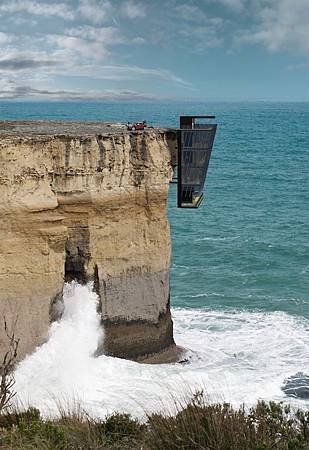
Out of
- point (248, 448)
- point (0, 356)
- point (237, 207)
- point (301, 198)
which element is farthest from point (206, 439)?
point (301, 198)

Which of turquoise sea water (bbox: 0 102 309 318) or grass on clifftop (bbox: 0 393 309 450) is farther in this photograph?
turquoise sea water (bbox: 0 102 309 318)

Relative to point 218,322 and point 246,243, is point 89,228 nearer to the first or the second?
point 218,322

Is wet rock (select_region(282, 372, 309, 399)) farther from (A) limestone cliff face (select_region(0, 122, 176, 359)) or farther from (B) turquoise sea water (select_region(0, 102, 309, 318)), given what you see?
(B) turquoise sea water (select_region(0, 102, 309, 318))

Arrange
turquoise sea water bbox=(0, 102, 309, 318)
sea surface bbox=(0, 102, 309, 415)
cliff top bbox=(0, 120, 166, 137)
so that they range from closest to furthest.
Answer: sea surface bbox=(0, 102, 309, 415), cliff top bbox=(0, 120, 166, 137), turquoise sea water bbox=(0, 102, 309, 318)

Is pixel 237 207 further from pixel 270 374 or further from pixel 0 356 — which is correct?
pixel 0 356

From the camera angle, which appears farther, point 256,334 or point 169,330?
point 256,334

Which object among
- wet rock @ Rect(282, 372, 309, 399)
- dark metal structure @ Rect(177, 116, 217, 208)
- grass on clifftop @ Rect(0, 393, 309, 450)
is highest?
dark metal structure @ Rect(177, 116, 217, 208)

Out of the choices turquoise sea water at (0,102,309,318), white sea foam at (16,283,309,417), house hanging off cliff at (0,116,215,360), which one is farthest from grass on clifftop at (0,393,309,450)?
turquoise sea water at (0,102,309,318)
